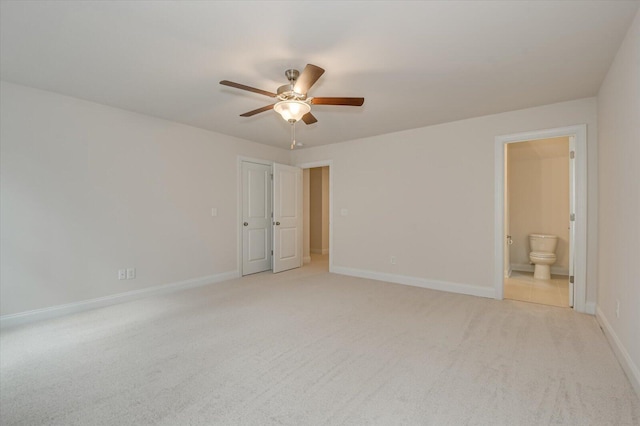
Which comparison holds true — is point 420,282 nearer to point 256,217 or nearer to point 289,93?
point 256,217

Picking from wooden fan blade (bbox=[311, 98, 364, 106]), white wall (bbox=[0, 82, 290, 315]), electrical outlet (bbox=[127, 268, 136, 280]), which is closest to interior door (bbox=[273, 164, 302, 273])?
white wall (bbox=[0, 82, 290, 315])

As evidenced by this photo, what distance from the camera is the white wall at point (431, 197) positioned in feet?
11.8

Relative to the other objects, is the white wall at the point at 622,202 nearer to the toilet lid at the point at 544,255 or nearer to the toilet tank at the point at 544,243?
the toilet lid at the point at 544,255

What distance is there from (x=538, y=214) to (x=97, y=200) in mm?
7199

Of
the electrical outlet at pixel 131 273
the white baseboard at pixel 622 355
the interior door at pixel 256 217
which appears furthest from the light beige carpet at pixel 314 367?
the interior door at pixel 256 217

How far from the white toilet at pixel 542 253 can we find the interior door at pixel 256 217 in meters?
4.80

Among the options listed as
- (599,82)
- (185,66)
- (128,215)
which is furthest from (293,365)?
(599,82)

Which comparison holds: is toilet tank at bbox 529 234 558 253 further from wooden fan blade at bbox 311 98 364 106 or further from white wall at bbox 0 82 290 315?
white wall at bbox 0 82 290 315

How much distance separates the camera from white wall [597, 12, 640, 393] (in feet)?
6.26

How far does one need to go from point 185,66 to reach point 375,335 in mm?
2967

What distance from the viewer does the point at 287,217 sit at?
5.70 meters

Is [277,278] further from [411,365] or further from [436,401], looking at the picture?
[436,401]

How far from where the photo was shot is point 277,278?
16.2ft

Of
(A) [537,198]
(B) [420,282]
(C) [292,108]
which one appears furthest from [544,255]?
(C) [292,108]
